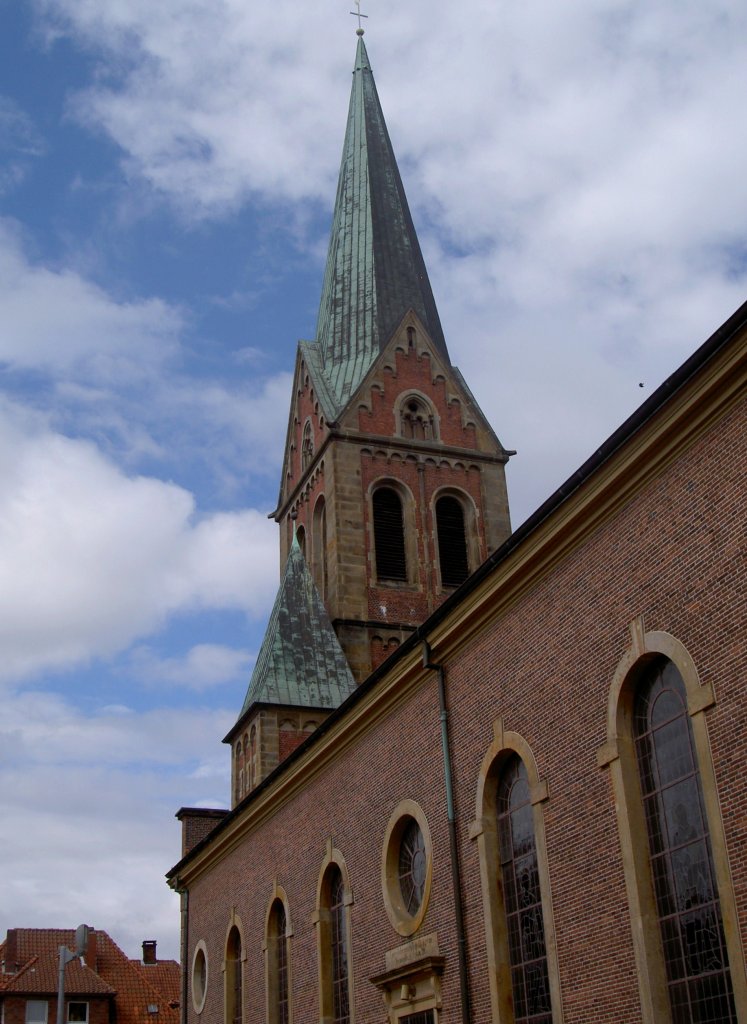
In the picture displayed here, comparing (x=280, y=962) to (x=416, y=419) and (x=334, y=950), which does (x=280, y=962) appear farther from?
(x=416, y=419)

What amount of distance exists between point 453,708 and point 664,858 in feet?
19.7

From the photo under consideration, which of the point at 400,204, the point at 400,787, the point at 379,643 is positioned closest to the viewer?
the point at 400,787

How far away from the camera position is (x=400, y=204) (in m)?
55.2

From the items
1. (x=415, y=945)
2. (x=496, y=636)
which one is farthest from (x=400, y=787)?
(x=496, y=636)

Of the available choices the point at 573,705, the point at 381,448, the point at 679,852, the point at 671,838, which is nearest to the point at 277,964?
the point at 573,705

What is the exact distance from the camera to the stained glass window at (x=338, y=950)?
24953mm

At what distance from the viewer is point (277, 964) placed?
29094 millimetres

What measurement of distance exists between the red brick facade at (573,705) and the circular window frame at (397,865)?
20 centimetres

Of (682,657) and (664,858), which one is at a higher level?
(682,657)

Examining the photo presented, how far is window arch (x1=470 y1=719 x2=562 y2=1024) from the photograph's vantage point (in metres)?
17.9

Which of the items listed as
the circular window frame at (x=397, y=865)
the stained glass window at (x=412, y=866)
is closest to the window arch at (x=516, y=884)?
the circular window frame at (x=397, y=865)

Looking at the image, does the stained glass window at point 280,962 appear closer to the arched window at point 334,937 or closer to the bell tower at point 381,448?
the arched window at point 334,937

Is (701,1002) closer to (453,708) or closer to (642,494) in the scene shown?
(642,494)

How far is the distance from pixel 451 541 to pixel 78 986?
2553 centimetres
